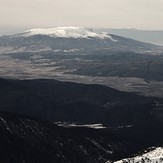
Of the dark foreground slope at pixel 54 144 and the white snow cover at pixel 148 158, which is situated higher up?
the white snow cover at pixel 148 158

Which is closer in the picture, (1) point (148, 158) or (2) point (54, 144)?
(1) point (148, 158)

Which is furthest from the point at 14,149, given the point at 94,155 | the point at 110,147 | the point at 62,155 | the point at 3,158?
the point at 110,147

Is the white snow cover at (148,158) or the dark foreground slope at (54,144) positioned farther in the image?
the dark foreground slope at (54,144)

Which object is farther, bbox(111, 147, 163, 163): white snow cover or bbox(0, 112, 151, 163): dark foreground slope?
bbox(0, 112, 151, 163): dark foreground slope

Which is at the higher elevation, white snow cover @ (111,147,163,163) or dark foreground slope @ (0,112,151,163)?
white snow cover @ (111,147,163,163)

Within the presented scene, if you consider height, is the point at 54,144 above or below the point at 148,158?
below

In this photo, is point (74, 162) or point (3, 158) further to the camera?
point (74, 162)

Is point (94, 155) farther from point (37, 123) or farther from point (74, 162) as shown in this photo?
point (37, 123)

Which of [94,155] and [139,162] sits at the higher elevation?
[139,162]
